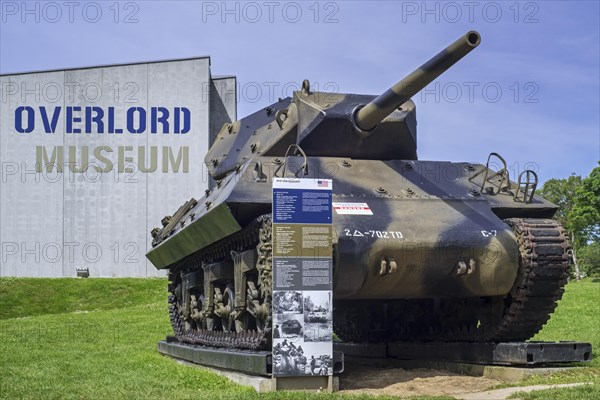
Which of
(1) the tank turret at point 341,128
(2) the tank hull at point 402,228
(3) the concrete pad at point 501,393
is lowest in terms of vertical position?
(3) the concrete pad at point 501,393

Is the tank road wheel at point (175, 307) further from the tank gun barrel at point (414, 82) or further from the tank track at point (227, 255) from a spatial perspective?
the tank gun barrel at point (414, 82)

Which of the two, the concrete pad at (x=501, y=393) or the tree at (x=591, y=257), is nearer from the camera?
the concrete pad at (x=501, y=393)

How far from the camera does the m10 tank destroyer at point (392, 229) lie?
36.4 feet

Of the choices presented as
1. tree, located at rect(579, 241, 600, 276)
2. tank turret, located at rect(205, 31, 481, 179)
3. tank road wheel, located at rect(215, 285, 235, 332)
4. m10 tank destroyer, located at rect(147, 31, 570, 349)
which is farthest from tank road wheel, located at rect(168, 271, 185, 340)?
tree, located at rect(579, 241, 600, 276)

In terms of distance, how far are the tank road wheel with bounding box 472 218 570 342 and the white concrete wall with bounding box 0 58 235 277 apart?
28.7m

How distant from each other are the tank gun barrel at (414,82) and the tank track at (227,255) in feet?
7.77

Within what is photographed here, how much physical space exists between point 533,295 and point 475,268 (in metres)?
0.84

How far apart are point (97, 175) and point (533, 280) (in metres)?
31.1

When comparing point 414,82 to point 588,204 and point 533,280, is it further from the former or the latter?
point 588,204

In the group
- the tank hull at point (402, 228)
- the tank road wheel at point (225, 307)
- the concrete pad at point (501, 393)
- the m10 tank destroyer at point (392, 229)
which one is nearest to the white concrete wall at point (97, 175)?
the m10 tank destroyer at point (392, 229)

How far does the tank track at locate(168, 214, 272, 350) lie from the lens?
36.1 ft

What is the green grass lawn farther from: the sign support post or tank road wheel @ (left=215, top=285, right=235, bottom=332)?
tank road wheel @ (left=215, top=285, right=235, bottom=332)

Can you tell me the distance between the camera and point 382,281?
37.0 ft

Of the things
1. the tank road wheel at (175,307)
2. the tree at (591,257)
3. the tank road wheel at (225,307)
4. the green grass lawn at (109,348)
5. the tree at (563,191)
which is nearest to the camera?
the green grass lawn at (109,348)
